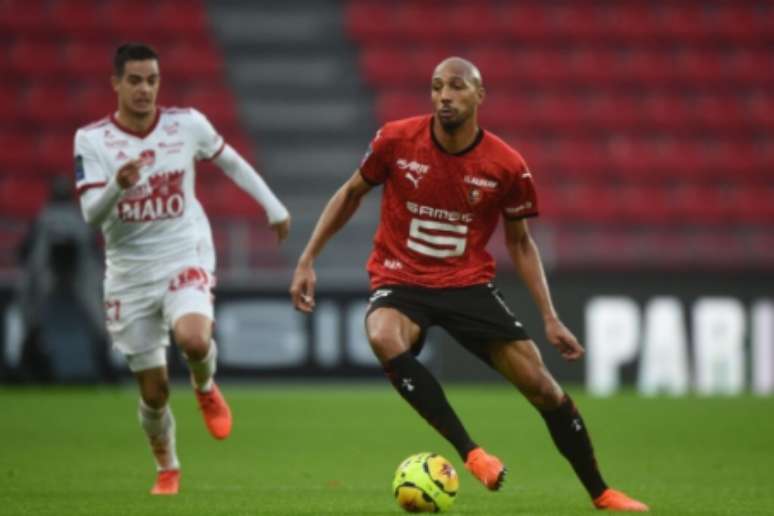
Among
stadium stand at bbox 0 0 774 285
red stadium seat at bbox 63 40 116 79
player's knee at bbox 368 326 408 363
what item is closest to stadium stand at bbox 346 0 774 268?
stadium stand at bbox 0 0 774 285

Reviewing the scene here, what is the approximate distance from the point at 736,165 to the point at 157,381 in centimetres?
1438

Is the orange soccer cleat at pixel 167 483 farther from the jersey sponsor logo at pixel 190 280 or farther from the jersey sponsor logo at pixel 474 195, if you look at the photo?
the jersey sponsor logo at pixel 474 195

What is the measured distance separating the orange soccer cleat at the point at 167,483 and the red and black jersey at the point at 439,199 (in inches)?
65.4

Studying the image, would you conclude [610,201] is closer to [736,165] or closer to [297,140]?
[736,165]

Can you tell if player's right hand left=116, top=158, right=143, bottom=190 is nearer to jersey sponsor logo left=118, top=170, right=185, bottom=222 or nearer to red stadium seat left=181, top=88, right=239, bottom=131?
jersey sponsor logo left=118, top=170, right=185, bottom=222

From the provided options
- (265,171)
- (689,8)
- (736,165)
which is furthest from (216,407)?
(689,8)

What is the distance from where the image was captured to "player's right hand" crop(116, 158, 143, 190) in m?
6.75

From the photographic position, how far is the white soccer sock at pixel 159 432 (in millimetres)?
7660

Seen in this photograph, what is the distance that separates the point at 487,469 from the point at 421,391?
57cm

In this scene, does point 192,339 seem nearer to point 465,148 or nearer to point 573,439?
point 465,148

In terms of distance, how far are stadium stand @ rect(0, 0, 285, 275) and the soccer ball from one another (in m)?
13.1

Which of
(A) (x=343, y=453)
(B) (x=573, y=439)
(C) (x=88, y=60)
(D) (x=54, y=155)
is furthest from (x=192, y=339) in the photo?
(C) (x=88, y=60)

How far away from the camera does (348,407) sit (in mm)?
14219

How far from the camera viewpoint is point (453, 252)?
6613 mm
